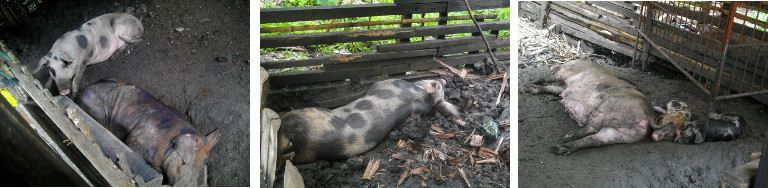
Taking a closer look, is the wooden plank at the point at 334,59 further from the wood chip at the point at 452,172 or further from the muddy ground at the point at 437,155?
the wood chip at the point at 452,172

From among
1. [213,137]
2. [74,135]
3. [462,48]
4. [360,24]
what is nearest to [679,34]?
[462,48]

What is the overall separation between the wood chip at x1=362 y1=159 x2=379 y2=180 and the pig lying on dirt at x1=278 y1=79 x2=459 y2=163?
0.24ft

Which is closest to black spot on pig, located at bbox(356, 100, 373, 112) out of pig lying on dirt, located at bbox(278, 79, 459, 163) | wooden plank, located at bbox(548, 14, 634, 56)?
pig lying on dirt, located at bbox(278, 79, 459, 163)

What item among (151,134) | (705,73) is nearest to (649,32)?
(705,73)

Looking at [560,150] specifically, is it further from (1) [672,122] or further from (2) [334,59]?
(2) [334,59]

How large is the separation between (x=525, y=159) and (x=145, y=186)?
202 cm

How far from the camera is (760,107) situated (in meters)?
3.45

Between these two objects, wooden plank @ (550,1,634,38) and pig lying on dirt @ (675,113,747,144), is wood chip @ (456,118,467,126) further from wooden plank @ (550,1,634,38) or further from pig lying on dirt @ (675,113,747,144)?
pig lying on dirt @ (675,113,747,144)

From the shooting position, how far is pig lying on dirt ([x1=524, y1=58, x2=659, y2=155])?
3236 mm

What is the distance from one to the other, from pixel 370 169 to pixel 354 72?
0.46 m

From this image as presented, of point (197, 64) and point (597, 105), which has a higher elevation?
point (197, 64)

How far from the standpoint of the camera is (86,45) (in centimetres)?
336

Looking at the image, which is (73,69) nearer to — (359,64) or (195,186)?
(195,186)

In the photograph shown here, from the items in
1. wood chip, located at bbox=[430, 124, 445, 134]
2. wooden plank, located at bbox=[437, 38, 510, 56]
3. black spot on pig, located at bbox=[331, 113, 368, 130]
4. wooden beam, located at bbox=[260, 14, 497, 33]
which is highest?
wooden beam, located at bbox=[260, 14, 497, 33]
